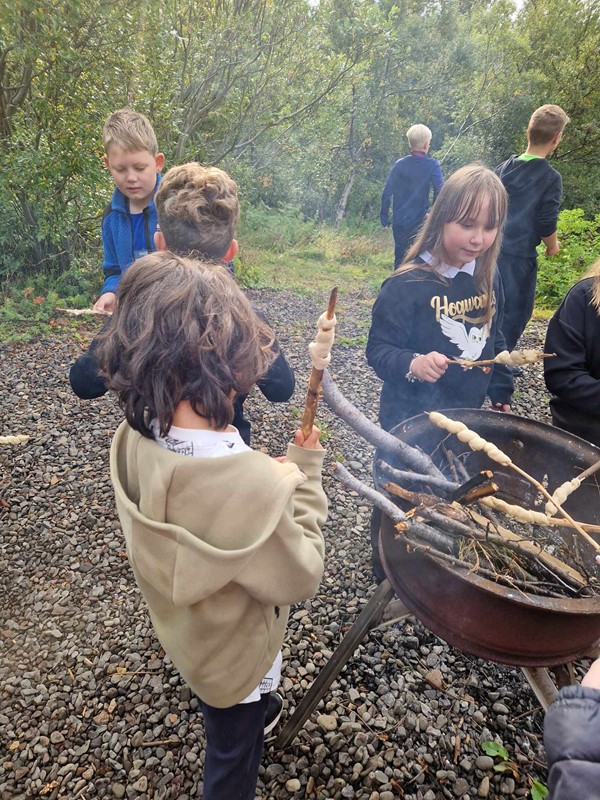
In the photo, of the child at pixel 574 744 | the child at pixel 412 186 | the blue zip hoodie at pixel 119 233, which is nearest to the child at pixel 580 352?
the child at pixel 574 744

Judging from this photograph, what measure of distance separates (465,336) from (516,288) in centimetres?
290

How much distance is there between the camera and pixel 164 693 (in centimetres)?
207

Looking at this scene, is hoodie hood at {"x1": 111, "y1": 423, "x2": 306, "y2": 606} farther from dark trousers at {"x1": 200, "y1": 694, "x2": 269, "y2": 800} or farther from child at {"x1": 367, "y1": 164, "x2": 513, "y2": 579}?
child at {"x1": 367, "y1": 164, "x2": 513, "y2": 579}

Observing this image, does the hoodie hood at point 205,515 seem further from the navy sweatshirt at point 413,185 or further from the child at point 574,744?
the navy sweatshirt at point 413,185

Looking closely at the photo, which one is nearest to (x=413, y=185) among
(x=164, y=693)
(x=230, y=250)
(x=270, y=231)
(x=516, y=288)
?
(x=516, y=288)

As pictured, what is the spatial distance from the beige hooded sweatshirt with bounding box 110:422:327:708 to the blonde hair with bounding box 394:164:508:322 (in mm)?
1314

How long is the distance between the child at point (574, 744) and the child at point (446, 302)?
1.26 metres

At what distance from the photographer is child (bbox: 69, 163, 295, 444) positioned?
1.72m

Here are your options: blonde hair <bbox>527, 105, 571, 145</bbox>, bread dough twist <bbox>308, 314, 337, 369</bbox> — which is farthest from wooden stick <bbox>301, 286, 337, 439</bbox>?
blonde hair <bbox>527, 105, 571, 145</bbox>

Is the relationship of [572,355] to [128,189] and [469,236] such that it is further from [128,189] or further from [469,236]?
[128,189]

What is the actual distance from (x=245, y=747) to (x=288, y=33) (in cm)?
890

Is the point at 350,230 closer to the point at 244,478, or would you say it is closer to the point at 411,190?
the point at 411,190

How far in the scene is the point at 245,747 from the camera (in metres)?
1.37

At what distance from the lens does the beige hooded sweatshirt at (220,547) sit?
1030 millimetres
